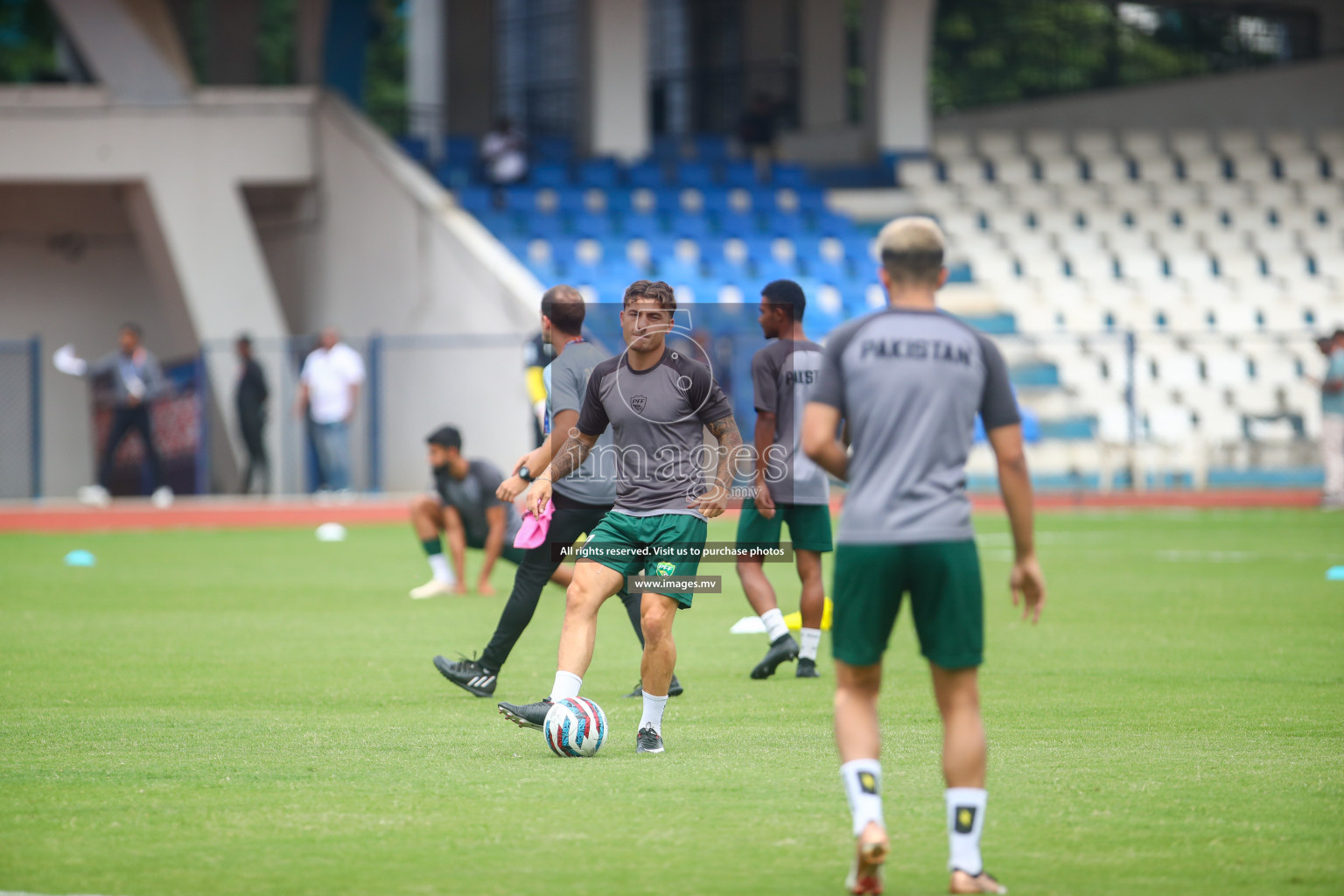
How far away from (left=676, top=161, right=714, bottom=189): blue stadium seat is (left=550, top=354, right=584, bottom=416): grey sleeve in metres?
23.2

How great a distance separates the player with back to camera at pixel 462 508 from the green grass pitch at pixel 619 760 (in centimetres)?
56

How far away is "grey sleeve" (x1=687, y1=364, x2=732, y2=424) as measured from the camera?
7500 millimetres

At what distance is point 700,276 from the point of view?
91.8 ft

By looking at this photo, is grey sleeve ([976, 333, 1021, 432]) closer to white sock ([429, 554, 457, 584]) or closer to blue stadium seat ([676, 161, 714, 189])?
white sock ([429, 554, 457, 584])

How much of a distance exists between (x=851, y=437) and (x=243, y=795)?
2.86 m

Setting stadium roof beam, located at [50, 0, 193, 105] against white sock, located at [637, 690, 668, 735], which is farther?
stadium roof beam, located at [50, 0, 193, 105]

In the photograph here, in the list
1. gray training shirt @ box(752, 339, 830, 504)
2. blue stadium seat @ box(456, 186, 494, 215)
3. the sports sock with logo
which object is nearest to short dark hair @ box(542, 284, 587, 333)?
gray training shirt @ box(752, 339, 830, 504)

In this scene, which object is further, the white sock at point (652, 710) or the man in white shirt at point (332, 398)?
the man in white shirt at point (332, 398)

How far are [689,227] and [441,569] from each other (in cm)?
1564

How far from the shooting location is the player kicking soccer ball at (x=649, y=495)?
739cm

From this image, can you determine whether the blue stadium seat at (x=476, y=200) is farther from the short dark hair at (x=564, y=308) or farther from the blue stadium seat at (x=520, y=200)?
the short dark hair at (x=564, y=308)

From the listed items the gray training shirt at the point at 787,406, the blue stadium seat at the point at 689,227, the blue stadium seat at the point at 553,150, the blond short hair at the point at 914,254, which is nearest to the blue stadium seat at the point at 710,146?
the blue stadium seat at the point at 553,150

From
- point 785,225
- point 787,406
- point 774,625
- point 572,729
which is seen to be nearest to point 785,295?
point 787,406

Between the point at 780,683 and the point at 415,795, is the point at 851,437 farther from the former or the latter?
the point at 780,683
